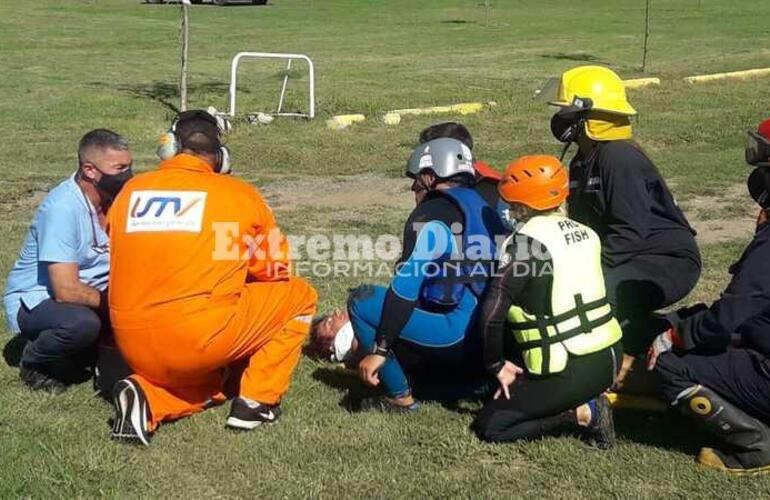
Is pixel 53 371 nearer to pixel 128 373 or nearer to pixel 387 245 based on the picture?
pixel 128 373

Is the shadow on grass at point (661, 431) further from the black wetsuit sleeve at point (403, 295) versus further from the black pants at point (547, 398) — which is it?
the black wetsuit sleeve at point (403, 295)

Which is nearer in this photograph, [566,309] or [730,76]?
[566,309]

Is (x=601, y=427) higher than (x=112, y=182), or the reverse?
(x=112, y=182)

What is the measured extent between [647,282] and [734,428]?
1.19m

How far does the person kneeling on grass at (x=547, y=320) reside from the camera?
4.41 metres

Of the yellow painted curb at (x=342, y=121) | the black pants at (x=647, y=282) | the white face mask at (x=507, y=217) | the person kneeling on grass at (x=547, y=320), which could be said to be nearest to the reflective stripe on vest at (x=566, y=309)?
the person kneeling on grass at (x=547, y=320)

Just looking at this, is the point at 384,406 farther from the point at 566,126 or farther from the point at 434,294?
the point at 566,126

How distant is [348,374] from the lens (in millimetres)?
5707

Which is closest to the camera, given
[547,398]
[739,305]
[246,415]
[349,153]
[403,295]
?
[739,305]

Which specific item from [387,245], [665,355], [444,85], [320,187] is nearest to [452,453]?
[665,355]

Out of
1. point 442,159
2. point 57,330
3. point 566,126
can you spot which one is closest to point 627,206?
point 566,126

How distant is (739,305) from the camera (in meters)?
4.24

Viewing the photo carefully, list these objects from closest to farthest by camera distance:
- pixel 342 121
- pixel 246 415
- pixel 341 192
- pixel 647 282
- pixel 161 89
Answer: pixel 246 415
pixel 647 282
pixel 341 192
pixel 342 121
pixel 161 89

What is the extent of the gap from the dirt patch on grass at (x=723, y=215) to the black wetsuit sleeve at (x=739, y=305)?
4.49 m
